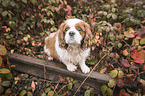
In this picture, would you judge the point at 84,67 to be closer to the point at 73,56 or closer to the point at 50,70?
the point at 73,56

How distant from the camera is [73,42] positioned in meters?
1.52

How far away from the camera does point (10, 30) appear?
8.46ft

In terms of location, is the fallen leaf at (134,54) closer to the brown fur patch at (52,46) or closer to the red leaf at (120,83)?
the red leaf at (120,83)

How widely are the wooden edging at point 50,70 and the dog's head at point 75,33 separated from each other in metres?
0.59

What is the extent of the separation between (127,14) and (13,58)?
303 cm

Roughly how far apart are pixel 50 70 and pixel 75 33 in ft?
3.75

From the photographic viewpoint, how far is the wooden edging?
182 centimetres

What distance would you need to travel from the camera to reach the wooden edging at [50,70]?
182cm

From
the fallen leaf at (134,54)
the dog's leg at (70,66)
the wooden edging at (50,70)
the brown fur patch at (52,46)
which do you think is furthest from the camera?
the brown fur patch at (52,46)

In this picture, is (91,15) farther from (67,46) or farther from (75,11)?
(67,46)

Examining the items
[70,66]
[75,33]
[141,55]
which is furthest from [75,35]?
[141,55]

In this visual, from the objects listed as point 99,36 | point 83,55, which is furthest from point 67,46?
point 99,36

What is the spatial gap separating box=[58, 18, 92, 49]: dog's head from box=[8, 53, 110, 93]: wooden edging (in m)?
0.59

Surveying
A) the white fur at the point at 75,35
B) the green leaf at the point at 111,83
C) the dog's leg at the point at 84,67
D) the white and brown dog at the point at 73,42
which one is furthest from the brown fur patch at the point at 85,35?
the green leaf at the point at 111,83
